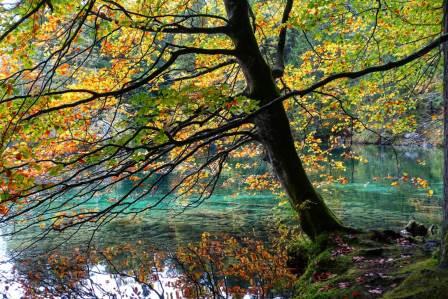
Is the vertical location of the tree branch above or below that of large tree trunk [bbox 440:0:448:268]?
above

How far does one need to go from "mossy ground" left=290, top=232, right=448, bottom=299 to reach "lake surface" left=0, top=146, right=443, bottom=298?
2819 mm

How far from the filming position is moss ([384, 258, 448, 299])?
164 inches

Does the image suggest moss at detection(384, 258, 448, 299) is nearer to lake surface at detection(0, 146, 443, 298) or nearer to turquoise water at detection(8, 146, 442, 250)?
lake surface at detection(0, 146, 443, 298)

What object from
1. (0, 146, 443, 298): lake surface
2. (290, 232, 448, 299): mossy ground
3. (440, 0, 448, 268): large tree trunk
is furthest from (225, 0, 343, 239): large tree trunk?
(440, 0, 448, 268): large tree trunk

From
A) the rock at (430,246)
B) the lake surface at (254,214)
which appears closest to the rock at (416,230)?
the lake surface at (254,214)

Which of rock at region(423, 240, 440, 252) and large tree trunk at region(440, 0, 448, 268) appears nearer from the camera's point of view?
large tree trunk at region(440, 0, 448, 268)

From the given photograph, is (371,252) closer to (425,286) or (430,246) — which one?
(430,246)

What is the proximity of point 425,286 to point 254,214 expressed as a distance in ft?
40.8

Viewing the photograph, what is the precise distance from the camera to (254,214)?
16.7 metres

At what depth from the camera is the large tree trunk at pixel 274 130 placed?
277 inches

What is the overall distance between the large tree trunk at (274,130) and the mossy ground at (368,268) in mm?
461

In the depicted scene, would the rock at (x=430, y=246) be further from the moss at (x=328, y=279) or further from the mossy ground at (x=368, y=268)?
the moss at (x=328, y=279)

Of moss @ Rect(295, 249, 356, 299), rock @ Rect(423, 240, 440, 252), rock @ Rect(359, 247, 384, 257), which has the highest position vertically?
rock @ Rect(423, 240, 440, 252)

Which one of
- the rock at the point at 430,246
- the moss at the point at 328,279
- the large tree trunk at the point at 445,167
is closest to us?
the large tree trunk at the point at 445,167
